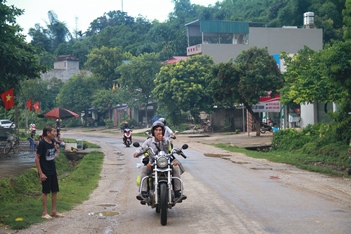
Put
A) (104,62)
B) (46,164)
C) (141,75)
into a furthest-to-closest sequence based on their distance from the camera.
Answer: (104,62) → (141,75) → (46,164)

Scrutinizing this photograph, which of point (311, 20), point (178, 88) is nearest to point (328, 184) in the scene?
point (178, 88)

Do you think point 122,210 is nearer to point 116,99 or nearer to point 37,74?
point 37,74

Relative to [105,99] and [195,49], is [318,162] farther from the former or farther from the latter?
[105,99]

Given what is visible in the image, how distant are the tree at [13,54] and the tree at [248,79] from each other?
16.2 meters

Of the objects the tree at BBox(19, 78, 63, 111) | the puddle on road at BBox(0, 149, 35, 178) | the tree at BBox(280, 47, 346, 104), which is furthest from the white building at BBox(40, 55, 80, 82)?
the puddle on road at BBox(0, 149, 35, 178)

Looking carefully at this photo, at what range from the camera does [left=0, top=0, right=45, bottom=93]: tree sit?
77.1 ft

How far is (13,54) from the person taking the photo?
2339 cm

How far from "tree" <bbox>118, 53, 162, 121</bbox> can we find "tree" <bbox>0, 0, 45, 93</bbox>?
3220 centimetres

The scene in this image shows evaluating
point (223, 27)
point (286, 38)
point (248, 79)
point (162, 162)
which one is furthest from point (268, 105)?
point (223, 27)

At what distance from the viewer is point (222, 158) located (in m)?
24.3

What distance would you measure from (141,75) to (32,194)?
45.3 m

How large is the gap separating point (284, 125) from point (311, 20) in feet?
77.3

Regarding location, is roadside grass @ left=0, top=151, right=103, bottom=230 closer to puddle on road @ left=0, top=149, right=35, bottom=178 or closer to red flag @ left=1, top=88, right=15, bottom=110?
puddle on road @ left=0, top=149, right=35, bottom=178

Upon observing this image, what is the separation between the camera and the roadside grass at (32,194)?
9.37 m
